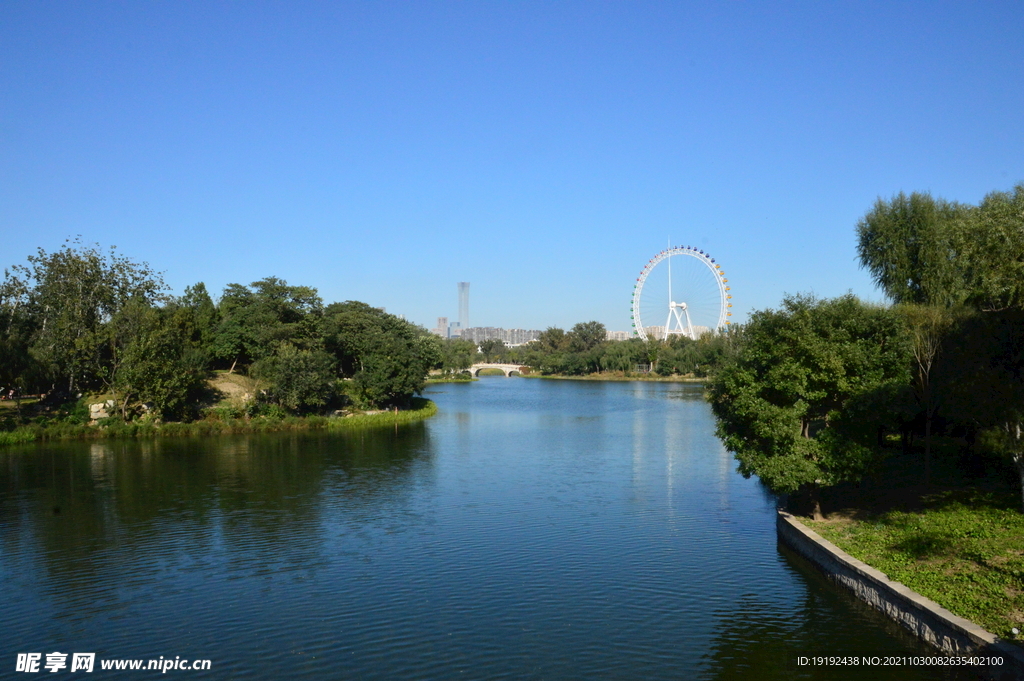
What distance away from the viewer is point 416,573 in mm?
15594

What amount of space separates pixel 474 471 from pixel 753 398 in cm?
1407

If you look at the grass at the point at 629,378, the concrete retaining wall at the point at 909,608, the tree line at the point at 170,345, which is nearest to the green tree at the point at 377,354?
the tree line at the point at 170,345

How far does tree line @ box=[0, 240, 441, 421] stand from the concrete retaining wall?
3309 centimetres

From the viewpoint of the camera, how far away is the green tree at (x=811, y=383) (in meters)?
16.6

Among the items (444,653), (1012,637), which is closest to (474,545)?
(444,653)

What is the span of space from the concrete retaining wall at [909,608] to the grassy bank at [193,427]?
3096 cm

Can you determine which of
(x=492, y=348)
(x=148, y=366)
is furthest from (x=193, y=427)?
(x=492, y=348)

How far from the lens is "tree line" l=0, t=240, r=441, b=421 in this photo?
39.2 meters

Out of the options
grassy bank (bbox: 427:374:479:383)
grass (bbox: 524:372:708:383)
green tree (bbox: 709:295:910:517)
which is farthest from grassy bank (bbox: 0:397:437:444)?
grass (bbox: 524:372:708:383)

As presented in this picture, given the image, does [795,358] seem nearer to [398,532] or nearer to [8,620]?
[398,532]

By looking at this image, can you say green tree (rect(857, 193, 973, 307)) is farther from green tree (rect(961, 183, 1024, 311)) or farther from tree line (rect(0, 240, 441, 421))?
tree line (rect(0, 240, 441, 421))

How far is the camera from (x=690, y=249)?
80938 millimetres

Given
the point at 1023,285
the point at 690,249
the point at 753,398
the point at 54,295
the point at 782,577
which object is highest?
the point at 690,249

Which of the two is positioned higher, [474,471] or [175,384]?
[175,384]
